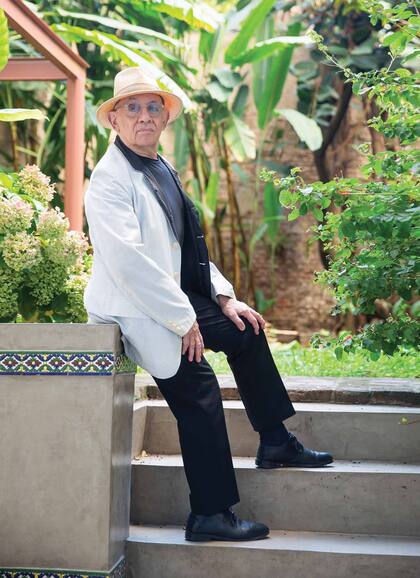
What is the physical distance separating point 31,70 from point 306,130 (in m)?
3.13

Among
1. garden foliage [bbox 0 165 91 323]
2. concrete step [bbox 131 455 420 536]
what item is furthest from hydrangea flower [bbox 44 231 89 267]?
concrete step [bbox 131 455 420 536]

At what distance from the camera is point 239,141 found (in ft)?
25.0

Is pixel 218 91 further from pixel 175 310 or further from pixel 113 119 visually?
pixel 175 310

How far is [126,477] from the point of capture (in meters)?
2.76

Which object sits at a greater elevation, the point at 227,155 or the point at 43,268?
the point at 227,155

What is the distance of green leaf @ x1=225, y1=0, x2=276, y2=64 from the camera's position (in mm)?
6914

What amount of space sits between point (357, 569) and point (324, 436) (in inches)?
27.4

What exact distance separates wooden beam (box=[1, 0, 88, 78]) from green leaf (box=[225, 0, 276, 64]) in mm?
2242

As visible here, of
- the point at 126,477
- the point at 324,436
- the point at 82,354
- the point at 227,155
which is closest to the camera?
the point at 82,354

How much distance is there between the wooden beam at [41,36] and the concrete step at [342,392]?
2053 millimetres

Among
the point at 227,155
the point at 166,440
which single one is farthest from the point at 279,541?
the point at 227,155

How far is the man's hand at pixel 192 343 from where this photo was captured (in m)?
2.65

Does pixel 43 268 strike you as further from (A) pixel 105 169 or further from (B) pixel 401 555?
(B) pixel 401 555

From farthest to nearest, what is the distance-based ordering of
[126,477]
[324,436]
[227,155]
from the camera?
1. [227,155]
2. [324,436]
3. [126,477]
